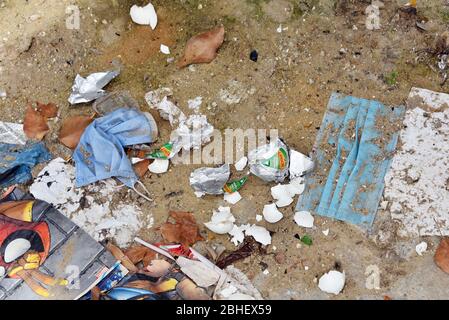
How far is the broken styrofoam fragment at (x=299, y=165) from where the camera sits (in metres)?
2.89

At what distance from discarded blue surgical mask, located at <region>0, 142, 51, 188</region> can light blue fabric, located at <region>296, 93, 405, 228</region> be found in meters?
1.49

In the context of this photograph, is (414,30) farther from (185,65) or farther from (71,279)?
(71,279)

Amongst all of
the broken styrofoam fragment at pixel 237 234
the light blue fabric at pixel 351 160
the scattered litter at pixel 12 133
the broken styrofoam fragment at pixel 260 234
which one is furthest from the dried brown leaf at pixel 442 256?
the scattered litter at pixel 12 133

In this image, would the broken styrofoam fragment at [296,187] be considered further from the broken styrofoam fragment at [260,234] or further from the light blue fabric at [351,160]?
the broken styrofoam fragment at [260,234]

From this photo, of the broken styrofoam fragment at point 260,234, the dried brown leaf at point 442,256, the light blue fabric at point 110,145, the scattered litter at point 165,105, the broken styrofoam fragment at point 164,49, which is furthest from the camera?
the broken styrofoam fragment at point 164,49

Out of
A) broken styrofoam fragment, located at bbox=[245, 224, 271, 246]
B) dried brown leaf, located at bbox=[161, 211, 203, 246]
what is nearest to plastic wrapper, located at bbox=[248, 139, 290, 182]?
broken styrofoam fragment, located at bbox=[245, 224, 271, 246]

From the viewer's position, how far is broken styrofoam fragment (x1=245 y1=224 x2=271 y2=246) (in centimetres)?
285

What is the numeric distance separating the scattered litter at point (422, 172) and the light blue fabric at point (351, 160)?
0.06m

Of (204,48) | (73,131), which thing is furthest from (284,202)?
(73,131)

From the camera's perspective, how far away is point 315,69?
308cm

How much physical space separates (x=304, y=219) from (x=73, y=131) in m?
1.39
